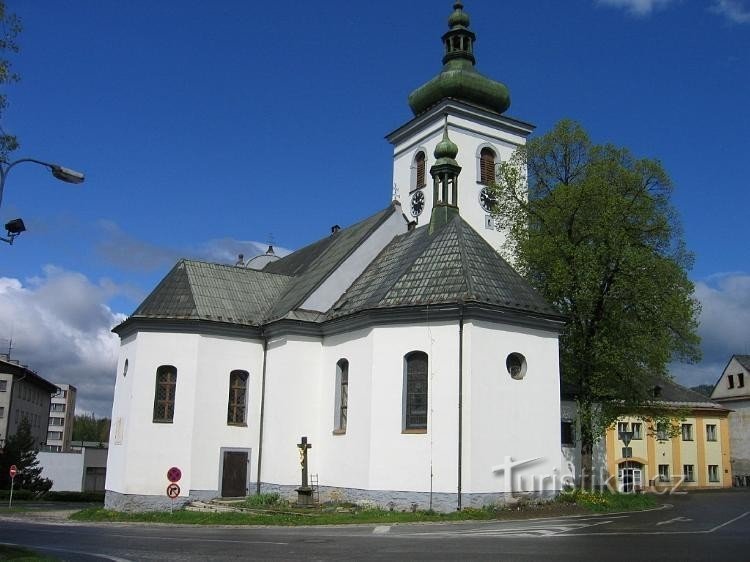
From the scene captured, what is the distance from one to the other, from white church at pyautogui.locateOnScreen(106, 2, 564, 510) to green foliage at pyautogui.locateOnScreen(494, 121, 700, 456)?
3.28 m

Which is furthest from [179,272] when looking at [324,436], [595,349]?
[595,349]

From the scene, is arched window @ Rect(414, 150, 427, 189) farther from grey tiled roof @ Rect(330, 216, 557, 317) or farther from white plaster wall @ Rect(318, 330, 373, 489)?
white plaster wall @ Rect(318, 330, 373, 489)

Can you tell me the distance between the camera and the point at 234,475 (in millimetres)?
25891

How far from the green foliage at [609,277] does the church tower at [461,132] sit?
7.60m

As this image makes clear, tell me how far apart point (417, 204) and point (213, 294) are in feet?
42.6

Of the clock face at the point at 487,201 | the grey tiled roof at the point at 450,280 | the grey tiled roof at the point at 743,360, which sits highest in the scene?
the clock face at the point at 487,201

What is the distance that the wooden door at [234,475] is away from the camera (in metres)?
25.7

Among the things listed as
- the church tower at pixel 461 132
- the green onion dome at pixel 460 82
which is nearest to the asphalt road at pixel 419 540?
the church tower at pixel 461 132

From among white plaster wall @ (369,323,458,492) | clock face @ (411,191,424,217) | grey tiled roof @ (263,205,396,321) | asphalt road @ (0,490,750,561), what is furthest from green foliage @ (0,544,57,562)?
clock face @ (411,191,424,217)

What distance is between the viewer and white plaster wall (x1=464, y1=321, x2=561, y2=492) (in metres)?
21.1

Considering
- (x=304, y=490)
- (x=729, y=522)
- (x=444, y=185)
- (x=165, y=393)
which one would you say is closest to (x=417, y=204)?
(x=444, y=185)

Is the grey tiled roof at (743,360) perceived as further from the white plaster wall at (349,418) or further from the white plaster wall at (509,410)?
the white plaster wall at (349,418)

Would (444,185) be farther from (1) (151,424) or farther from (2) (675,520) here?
(2) (675,520)

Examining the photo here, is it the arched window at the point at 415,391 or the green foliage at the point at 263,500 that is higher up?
the arched window at the point at 415,391
